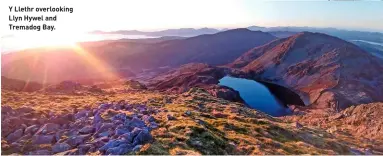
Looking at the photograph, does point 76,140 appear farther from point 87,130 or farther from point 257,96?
point 257,96

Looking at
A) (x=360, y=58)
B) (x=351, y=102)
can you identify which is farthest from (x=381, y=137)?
(x=360, y=58)

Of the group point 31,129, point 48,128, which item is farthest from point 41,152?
point 31,129

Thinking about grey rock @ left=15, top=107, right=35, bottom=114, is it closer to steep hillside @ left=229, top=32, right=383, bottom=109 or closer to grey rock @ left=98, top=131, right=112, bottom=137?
grey rock @ left=98, top=131, right=112, bottom=137

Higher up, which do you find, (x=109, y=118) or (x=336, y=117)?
(x=109, y=118)

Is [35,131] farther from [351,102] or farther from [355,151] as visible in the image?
[351,102]

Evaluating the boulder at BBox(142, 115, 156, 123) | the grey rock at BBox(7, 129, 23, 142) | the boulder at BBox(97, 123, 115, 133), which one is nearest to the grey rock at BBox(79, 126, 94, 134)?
the boulder at BBox(97, 123, 115, 133)

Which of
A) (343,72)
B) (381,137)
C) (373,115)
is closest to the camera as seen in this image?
(381,137)

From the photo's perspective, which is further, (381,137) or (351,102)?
(351,102)

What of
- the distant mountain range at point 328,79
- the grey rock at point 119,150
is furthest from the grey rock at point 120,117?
the distant mountain range at point 328,79

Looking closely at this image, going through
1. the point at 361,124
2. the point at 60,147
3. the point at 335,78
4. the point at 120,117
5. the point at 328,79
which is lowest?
the point at 328,79
